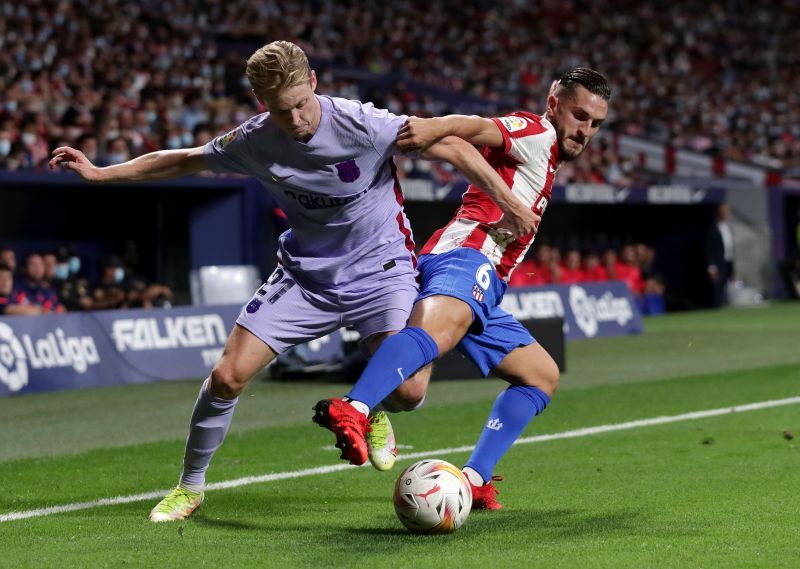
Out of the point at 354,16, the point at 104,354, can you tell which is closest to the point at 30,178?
the point at 104,354

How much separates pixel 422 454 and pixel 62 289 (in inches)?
345

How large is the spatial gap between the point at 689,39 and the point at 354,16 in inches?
551

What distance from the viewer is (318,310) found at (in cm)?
582

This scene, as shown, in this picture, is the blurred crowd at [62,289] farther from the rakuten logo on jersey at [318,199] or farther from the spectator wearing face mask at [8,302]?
the rakuten logo on jersey at [318,199]

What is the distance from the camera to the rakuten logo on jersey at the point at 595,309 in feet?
62.5

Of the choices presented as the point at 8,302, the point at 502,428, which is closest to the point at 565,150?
the point at 502,428

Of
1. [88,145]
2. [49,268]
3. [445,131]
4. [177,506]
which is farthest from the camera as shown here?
[88,145]

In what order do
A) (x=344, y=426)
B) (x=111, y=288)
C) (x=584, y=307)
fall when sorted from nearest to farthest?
1. (x=344, y=426)
2. (x=111, y=288)
3. (x=584, y=307)

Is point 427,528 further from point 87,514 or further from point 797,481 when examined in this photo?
point 797,481

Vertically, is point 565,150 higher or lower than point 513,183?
higher

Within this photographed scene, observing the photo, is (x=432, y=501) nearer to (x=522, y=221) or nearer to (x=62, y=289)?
(x=522, y=221)

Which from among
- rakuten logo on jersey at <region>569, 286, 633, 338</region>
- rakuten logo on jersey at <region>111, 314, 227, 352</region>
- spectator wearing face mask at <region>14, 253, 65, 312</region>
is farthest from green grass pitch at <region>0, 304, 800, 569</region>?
rakuten logo on jersey at <region>569, 286, 633, 338</region>

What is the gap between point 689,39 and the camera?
40.6 metres

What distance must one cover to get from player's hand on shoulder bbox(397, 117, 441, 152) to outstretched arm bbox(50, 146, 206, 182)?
969 mm
